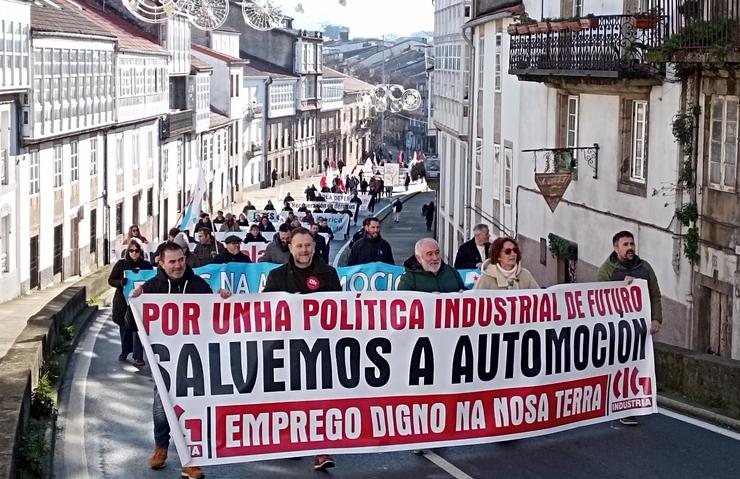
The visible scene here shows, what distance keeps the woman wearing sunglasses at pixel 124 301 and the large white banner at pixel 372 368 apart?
639 cm

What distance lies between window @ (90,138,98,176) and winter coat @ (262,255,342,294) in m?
44.8

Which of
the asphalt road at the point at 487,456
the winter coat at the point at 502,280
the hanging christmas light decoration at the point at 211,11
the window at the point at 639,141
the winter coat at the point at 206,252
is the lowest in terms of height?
the asphalt road at the point at 487,456

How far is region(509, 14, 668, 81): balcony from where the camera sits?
73.6 feet

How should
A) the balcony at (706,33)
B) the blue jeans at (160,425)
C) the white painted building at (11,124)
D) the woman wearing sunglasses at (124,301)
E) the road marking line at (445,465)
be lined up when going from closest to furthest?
1. the blue jeans at (160,425)
2. the road marking line at (445,465)
3. the woman wearing sunglasses at (124,301)
4. the balcony at (706,33)
5. the white painted building at (11,124)

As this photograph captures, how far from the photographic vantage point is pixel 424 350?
11.1 metres

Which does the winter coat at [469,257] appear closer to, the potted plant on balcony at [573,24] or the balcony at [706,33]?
the balcony at [706,33]

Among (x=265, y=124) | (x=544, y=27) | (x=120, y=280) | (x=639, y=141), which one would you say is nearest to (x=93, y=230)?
(x=544, y=27)

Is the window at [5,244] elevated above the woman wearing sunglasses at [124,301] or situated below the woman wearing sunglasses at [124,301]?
below

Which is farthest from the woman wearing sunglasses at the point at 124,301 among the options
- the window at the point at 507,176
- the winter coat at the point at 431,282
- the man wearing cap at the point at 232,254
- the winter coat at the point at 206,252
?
the window at the point at 507,176

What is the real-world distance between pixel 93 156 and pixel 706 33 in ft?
128

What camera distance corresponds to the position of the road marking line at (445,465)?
432 inches

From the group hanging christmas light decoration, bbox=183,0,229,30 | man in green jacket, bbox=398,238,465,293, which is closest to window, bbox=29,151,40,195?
hanging christmas light decoration, bbox=183,0,229,30

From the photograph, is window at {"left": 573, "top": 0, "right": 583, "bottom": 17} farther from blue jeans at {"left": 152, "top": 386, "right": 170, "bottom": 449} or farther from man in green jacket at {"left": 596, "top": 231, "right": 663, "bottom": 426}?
blue jeans at {"left": 152, "top": 386, "right": 170, "bottom": 449}

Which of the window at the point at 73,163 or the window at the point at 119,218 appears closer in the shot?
the window at the point at 73,163
